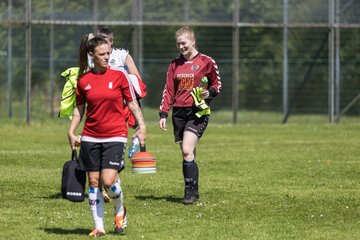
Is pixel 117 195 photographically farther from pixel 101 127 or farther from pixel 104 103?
pixel 104 103

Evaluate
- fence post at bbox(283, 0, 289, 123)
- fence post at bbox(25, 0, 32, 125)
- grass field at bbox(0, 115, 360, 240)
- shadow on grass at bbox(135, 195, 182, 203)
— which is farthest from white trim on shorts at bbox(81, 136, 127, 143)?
fence post at bbox(283, 0, 289, 123)

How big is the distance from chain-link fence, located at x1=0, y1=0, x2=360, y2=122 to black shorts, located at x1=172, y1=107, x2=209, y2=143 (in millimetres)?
16975

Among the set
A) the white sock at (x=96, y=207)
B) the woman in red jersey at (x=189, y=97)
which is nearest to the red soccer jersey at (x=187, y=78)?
the woman in red jersey at (x=189, y=97)

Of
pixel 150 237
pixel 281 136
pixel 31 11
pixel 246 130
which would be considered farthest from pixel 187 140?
pixel 31 11

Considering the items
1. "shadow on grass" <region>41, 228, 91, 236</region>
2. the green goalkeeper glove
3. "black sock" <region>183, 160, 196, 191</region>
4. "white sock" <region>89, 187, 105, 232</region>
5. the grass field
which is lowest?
the grass field

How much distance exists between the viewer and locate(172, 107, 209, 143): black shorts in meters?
11.9

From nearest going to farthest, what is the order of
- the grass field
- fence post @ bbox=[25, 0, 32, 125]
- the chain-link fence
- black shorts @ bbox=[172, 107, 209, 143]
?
the grass field < black shorts @ bbox=[172, 107, 209, 143] < fence post @ bbox=[25, 0, 32, 125] < the chain-link fence

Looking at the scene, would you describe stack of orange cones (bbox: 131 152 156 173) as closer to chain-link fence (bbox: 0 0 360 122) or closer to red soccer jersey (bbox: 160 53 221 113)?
red soccer jersey (bbox: 160 53 221 113)

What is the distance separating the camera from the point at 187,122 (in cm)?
1197

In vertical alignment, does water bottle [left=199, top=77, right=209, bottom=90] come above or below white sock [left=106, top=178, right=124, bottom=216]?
above

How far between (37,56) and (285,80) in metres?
7.43

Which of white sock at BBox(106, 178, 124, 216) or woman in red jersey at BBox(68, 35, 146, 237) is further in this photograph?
white sock at BBox(106, 178, 124, 216)

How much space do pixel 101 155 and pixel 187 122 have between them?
9.88 feet

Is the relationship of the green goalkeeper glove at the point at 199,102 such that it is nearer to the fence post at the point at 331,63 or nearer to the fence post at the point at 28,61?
the fence post at the point at 28,61
